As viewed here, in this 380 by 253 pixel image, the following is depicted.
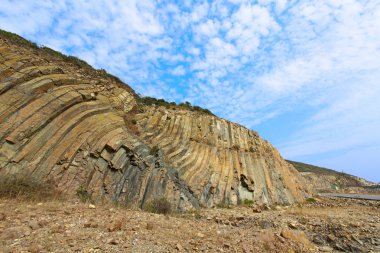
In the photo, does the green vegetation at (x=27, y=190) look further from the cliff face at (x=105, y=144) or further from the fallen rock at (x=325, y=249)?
the fallen rock at (x=325, y=249)

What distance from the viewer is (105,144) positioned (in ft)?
51.6

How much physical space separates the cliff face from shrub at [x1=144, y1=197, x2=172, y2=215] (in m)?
0.46

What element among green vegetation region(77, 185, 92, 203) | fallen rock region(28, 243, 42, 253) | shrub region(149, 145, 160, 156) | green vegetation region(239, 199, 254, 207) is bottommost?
fallen rock region(28, 243, 42, 253)

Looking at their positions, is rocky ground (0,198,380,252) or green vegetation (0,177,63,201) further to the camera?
green vegetation (0,177,63,201)

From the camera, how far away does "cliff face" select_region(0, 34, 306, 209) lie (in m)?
13.2

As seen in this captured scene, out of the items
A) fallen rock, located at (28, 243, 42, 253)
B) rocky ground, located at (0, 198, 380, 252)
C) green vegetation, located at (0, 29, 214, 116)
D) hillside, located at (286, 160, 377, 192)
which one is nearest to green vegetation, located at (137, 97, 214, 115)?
green vegetation, located at (0, 29, 214, 116)

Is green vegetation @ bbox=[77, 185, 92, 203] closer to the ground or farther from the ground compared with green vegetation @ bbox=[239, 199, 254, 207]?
closer to the ground

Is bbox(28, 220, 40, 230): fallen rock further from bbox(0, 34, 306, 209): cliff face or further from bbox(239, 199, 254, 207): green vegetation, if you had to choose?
bbox(239, 199, 254, 207): green vegetation

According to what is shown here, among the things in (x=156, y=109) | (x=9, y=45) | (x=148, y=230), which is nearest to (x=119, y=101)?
(x=156, y=109)

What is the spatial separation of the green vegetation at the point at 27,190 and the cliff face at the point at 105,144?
301 mm

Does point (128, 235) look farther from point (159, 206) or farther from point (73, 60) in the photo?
point (73, 60)

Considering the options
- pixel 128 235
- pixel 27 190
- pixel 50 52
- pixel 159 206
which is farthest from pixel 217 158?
pixel 128 235

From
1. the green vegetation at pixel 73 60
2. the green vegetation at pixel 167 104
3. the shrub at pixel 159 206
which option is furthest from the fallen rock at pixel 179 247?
the green vegetation at pixel 167 104

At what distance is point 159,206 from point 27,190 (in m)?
6.19
